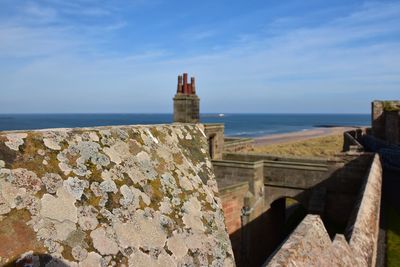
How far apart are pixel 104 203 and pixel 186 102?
13.9 metres

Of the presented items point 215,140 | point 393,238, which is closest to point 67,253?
point 393,238

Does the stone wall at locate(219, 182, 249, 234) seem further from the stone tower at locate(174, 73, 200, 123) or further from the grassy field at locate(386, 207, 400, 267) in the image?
the grassy field at locate(386, 207, 400, 267)

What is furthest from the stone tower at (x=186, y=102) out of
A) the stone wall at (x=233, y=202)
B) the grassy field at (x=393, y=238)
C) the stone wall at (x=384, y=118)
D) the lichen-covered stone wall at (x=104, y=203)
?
the stone wall at (x=384, y=118)

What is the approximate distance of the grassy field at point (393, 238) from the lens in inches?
327

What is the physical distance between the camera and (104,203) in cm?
232

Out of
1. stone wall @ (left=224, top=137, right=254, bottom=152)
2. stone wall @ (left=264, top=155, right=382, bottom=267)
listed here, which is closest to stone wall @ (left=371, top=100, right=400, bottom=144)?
stone wall @ (left=224, top=137, right=254, bottom=152)

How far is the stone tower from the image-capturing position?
1608cm

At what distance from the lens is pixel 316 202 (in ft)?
46.9

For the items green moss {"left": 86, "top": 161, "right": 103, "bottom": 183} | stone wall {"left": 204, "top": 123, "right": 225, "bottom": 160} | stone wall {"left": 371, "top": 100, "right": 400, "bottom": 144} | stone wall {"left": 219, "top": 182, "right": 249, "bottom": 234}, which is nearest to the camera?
green moss {"left": 86, "top": 161, "right": 103, "bottom": 183}

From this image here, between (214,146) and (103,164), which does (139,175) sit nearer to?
(103,164)

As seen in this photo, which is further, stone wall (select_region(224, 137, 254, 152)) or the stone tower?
stone wall (select_region(224, 137, 254, 152))

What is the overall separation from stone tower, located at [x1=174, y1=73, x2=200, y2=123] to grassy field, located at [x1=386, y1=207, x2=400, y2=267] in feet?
27.7

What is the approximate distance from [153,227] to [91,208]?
1.48 ft

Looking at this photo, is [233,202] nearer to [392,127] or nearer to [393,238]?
[393,238]
